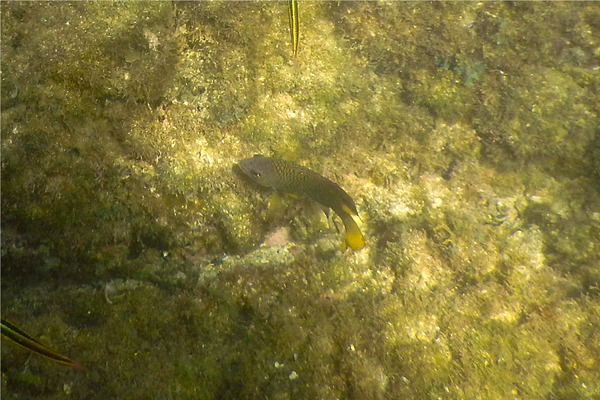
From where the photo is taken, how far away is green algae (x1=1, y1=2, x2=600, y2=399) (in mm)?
2656

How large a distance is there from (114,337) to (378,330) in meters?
1.99

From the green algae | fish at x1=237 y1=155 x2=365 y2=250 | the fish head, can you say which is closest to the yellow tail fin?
fish at x1=237 y1=155 x2=365 y2=250

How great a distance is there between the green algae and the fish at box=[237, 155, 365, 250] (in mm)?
291

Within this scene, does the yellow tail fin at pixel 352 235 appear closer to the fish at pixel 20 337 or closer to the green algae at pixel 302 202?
the green algae at pixel 302 202

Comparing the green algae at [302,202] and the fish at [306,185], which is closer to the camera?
the green algae at [302,202]

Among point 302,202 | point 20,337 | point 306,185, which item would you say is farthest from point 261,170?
point 20,337

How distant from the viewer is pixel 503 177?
4359 millimetres

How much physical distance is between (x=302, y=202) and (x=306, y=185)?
43 centimetres

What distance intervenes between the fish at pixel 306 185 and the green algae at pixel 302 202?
29 centimetres

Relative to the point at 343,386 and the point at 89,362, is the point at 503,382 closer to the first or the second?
the point at 343,386

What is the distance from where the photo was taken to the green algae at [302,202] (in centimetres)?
266

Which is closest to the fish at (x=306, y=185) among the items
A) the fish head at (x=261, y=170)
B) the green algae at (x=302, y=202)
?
the fish head at (x=261, y=170)

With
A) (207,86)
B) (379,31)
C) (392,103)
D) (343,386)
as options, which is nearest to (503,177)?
(392,103)

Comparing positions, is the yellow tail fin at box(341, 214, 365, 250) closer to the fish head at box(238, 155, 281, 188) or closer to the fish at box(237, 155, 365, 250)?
the fish at box(237, 155, 365, 250)
